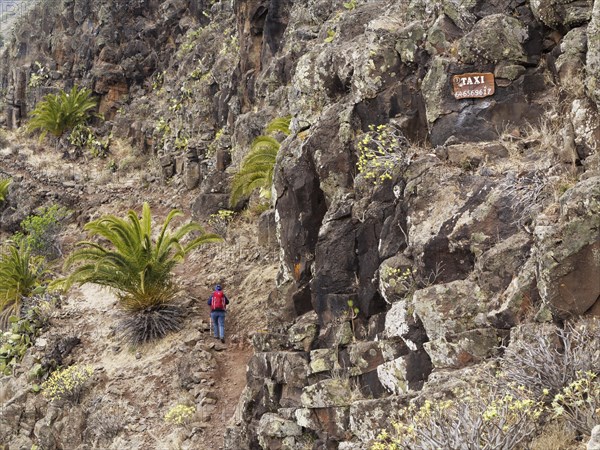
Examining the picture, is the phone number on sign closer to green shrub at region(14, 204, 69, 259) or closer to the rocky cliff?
the rocky cliff

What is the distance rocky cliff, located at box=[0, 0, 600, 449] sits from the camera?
17.2 feet

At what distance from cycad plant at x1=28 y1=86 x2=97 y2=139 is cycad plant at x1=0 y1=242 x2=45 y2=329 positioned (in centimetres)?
989

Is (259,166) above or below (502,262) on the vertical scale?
above

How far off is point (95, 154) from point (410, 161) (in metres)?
16.9

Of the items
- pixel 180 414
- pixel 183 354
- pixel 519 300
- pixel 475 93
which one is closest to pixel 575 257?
pixel 519 300

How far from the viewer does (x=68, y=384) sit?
9898 mm

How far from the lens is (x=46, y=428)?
9.59 metres

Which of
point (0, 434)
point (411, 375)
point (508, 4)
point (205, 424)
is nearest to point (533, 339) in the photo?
point (411, 375)

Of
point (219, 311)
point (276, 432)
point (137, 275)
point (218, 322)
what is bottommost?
point (276, 432)

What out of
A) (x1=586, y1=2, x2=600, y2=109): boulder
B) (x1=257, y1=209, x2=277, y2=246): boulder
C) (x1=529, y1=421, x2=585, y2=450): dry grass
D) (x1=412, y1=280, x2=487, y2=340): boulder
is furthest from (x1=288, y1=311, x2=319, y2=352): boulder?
(x1=257, y1=209, x2=277, y2=246): boulder

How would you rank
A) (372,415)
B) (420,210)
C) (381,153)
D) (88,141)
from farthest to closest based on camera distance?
(88,141) < (381,153) < (420,210) < (372,415)

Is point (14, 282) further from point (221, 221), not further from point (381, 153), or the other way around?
point (381, 153)

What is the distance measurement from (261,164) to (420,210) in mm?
6206

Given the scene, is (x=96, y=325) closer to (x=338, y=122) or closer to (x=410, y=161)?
(x=338, y=122)
